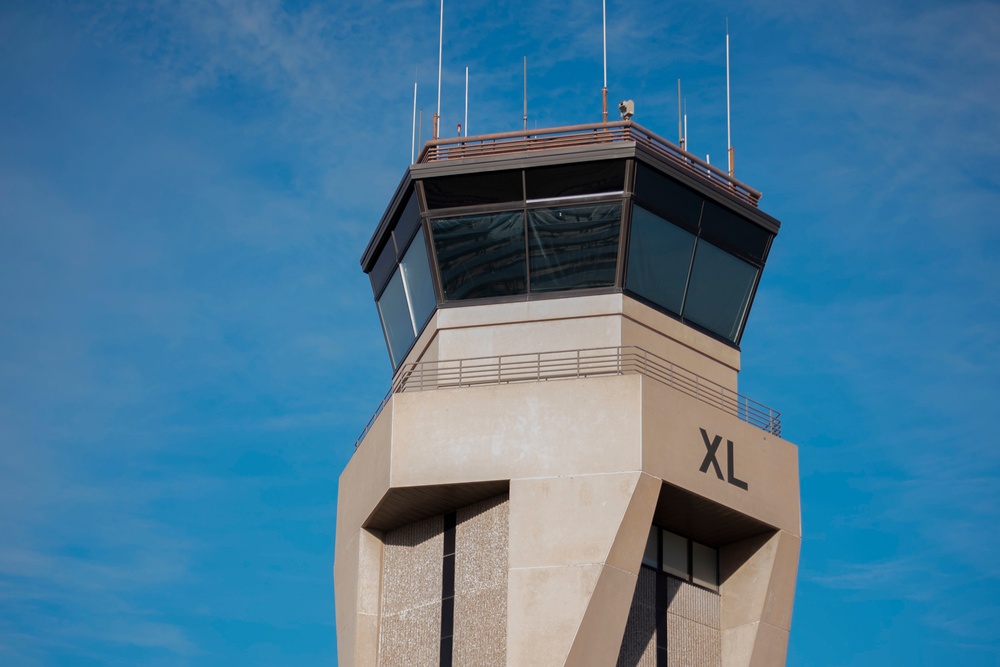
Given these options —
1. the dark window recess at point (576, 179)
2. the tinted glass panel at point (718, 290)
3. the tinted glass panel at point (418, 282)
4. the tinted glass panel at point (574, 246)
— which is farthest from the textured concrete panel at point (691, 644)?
the dark window recess at point (576, 179)

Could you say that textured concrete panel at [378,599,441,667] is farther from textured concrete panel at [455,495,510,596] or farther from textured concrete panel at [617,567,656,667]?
textured concrete panel at [617,567,656,667]

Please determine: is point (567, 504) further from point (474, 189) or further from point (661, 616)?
point (474, 189)

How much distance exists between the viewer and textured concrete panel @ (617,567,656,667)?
119 feet

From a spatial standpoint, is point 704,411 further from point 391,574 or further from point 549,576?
point 391,574

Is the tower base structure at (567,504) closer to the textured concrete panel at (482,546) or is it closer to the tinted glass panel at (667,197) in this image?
the textured concrete panel at (482,546)

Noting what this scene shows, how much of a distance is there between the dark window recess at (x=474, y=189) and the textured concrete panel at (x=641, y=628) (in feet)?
27.1

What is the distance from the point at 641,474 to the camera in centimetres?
3519

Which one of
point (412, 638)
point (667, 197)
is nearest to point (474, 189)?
point (667, 197)

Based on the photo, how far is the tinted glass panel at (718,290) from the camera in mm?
39531

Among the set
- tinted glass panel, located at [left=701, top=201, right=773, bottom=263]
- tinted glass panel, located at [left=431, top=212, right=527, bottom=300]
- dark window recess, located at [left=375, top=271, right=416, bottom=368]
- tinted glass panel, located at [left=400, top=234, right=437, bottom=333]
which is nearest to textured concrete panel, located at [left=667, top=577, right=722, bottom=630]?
tinted glass panel, located at [left=431, top=212, right=527, bottom=300]

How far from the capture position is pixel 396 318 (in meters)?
41.4

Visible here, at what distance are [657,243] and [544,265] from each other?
2453mm

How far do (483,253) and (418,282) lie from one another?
6.57ft

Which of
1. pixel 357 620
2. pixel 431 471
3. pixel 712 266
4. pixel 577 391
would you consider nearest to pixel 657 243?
pixel 712 266
